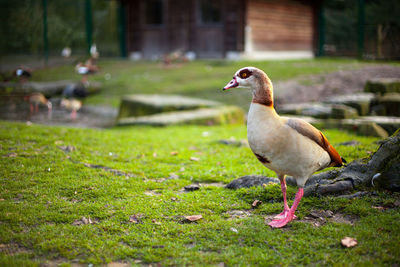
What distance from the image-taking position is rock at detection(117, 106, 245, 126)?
31.4 feet

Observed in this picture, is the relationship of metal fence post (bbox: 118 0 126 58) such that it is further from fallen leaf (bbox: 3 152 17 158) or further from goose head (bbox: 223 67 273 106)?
goose head (bbox: 223 67 273 106)

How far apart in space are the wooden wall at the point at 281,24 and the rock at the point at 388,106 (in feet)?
42.6

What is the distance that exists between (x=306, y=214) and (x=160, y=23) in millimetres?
22428

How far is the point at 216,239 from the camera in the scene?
11.4 feet

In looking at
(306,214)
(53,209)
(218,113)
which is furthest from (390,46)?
(53,209)

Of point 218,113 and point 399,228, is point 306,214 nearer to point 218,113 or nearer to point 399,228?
point 399,228

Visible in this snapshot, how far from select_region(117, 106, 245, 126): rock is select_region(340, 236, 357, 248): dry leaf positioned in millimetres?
6491

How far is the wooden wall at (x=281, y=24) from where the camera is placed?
22.3 meters

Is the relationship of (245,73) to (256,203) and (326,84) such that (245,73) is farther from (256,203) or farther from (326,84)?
(326,84)

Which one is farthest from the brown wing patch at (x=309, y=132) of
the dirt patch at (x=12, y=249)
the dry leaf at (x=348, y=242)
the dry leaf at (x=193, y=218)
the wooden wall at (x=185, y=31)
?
the wooden wall at (x=185, y=31)

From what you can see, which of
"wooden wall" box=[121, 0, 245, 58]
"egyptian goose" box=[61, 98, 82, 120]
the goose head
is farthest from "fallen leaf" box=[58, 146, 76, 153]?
"wooden wall" box=[121, 0, 245, 58]

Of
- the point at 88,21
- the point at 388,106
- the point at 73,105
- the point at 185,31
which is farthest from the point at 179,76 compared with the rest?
the point at 388,106

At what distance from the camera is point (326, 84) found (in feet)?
44.0

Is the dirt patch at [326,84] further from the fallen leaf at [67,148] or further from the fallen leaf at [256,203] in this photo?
the fallen leaf at [256,203]
